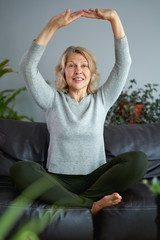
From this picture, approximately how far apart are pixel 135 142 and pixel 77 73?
60cm

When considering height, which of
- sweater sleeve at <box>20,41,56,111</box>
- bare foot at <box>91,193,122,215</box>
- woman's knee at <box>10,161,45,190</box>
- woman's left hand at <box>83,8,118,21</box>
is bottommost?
bare foot at <box>91,193,122,215</box>

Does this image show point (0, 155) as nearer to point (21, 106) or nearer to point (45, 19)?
point (21, 106)

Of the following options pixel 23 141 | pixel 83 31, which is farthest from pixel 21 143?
pixel 83 31

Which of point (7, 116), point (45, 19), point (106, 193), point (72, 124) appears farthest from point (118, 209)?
point (45, 19)

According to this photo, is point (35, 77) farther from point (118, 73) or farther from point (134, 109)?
point (134, 109)

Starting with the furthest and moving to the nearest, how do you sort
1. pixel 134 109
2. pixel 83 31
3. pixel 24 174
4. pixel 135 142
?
1. pixel 83 31
2. pixel 134 109
3. pixel 135 142
4. pixel 24 174

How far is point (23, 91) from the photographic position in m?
3.11

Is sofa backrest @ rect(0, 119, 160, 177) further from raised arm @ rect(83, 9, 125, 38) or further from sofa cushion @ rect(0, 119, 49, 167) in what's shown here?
raised arm @ rect(83, 9, 125, 38)

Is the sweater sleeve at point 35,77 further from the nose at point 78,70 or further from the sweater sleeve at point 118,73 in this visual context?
the sweater sleeve at point 118,73

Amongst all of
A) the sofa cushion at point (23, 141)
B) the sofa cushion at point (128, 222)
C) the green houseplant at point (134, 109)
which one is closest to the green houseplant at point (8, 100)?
the green houseplant at point (134, 109)

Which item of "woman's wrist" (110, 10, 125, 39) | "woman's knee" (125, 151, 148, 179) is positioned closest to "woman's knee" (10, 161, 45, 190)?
"woman's knee" (125, 151, 148, 179)

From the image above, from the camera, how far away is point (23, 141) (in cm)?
183

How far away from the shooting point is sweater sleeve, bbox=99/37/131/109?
158cm

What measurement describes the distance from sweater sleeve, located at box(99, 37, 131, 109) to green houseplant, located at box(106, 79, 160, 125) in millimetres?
991
